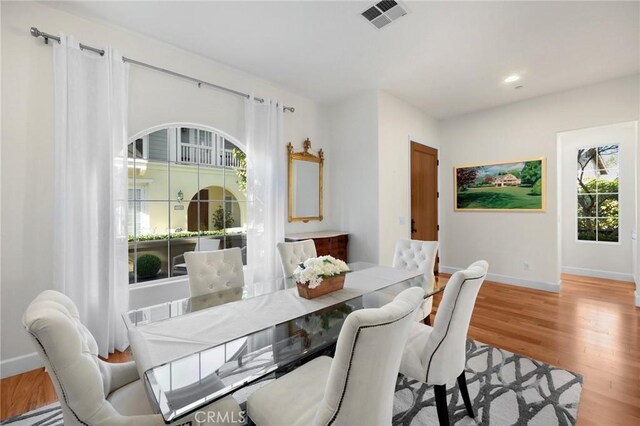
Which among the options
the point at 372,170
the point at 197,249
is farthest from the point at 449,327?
the point at 372,170

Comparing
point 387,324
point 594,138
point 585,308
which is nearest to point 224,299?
point 387,324

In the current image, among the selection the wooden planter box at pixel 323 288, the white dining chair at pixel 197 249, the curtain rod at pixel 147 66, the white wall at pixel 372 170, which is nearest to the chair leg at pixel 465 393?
the wooden planter box at pixel 323 288

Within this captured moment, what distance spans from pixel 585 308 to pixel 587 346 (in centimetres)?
130

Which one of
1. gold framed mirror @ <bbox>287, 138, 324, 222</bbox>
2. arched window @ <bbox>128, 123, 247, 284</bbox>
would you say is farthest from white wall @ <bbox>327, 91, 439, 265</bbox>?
arched window @ <bbox>128, 123, 247, 284</bbox>

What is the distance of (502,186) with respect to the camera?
15.7 ft

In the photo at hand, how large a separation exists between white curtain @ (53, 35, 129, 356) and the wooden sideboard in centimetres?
196

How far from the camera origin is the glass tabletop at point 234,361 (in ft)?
3.24

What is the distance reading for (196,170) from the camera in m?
3.27

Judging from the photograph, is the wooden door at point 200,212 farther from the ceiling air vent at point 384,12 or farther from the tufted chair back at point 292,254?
the ceiling air vent at point 384,12

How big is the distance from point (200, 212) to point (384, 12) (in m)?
2.76

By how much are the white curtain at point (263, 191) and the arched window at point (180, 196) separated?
0.19 metres

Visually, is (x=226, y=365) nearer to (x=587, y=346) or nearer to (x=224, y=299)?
(x=224, y=299)

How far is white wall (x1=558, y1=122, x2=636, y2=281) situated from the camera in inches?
187

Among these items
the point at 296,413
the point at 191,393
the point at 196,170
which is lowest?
the point at 296,413
